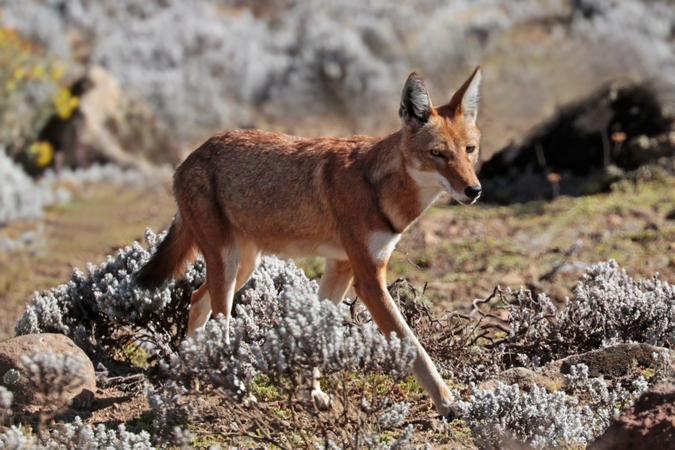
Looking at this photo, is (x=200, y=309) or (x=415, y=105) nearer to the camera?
(x=415, y=105)

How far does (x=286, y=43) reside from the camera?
15828mm

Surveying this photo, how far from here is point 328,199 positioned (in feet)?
16.2

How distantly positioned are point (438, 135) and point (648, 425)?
208 cm

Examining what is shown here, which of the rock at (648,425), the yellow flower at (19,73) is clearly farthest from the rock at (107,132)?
the rock at (648,425)

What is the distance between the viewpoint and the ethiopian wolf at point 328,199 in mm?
4562

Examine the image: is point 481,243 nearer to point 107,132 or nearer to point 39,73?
point 107,132

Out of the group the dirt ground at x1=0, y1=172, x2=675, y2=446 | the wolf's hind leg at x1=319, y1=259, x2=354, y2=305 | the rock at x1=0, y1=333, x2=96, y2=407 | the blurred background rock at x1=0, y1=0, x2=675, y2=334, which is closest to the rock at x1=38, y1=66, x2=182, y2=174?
the blurred background rock at x1=0, y1=0, x2=675, y2=334

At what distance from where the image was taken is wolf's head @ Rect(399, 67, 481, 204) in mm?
4477

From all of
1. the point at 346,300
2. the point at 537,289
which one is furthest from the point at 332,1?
the point at 346,300

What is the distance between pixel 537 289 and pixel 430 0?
10783 mm

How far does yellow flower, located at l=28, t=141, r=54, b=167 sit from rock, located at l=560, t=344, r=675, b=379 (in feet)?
32.8

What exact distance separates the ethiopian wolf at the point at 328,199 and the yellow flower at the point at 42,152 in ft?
25.6

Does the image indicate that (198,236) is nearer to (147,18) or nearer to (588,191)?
(588,191)

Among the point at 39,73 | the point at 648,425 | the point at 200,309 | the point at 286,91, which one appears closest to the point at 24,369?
the point at 200,309
